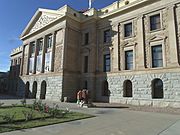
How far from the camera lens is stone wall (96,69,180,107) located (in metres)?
18.9

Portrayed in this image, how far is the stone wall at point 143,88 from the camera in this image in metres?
18.9

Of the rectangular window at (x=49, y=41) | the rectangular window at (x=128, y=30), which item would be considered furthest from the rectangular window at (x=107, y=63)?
the rectangular window at (x=49, y=41)

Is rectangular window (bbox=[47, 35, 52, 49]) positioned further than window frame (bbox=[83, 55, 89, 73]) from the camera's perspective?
Yes

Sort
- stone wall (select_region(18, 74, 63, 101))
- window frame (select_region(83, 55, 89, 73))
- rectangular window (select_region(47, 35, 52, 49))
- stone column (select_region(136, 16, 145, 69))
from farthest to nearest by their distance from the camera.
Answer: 1. rectangular window (select_region(47, 35, 52, 49))
2. window frame (select_region(83, 55, 89, 73))
3. stone wall (select_region(18, 74, 63, 101))
4. stone column (select_region(136, 16, 145, 69))

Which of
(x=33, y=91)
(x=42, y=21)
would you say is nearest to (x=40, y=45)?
(x=42, y=21)

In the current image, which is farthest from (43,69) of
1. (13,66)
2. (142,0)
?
(13,66)

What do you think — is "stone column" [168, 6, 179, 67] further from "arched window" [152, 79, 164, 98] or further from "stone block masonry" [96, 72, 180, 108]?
"arched window" [152, 79, 164, 98]

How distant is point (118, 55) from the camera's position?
81.4 feet

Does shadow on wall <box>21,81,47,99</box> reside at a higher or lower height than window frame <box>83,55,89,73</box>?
lower

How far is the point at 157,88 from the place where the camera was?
20.8m

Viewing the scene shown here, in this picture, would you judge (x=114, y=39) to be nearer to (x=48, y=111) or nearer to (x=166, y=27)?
(x=166, y=27)

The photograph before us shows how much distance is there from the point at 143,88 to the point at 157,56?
4249mm

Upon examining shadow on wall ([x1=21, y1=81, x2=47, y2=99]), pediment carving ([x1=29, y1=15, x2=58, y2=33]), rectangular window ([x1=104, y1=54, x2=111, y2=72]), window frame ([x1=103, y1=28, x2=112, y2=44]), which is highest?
pediment carving ([x1=29, y1=15, x2=58, y2=33])

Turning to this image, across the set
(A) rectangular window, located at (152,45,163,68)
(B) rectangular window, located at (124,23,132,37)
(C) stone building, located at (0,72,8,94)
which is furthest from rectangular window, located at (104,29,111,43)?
(C) stone building, located at (0,72,8,94)
